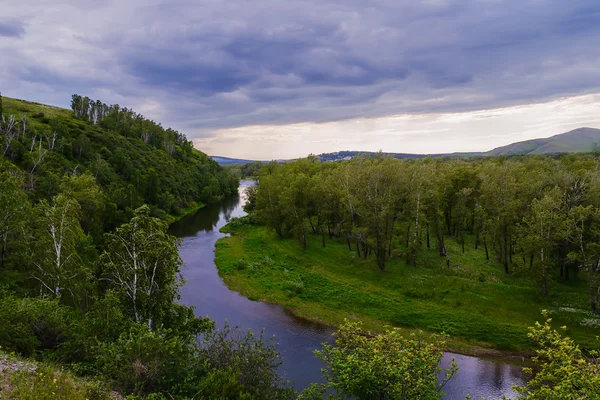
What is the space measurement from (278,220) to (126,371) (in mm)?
46895

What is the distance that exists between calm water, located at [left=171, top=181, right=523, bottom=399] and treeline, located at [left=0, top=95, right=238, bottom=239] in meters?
13.2

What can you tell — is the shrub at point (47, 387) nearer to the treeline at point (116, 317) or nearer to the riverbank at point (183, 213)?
the treeline at point (116, 317)

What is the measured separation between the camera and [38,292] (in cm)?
Result: 2269

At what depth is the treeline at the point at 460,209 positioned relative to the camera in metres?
32.2

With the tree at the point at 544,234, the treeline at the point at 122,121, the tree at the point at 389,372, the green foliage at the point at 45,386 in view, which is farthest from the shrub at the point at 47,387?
the treeline at the point at 122,121

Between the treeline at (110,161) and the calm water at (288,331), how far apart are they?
518 inches

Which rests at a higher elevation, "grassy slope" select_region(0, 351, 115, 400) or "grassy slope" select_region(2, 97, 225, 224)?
"grassy slope" select_region(2, 97, 225, 224)

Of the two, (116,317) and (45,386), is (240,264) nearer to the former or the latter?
(116,317)

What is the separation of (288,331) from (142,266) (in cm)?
1743

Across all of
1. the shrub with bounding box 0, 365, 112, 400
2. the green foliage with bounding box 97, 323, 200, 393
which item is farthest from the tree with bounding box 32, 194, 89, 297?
the shrub with bounding box 0, 365, 112, 400

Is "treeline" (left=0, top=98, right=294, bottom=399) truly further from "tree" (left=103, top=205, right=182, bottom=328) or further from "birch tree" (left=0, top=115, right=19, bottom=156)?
"birch tree" (left=0, top=115, right=19, bottom=156)

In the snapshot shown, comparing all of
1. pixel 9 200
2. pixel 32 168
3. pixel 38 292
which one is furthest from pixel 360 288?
pixel 32 168

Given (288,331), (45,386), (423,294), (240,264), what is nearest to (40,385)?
(45,386)

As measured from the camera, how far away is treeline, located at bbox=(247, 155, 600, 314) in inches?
1266
